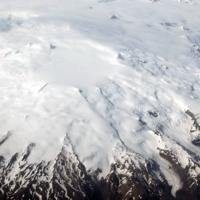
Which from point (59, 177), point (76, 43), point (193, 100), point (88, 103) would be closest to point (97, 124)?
point (88, 103)

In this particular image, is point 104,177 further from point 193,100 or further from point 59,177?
point 193,100

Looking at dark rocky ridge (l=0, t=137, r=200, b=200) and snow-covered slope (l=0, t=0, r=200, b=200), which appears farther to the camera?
snow-covered slope (l=0, t=0, r=200, b=200)

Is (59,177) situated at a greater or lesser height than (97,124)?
lesser

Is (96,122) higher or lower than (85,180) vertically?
higher

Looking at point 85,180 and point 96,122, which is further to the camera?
point 96,122

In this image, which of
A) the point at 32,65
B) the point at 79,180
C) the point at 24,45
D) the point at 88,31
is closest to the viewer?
the point at 79,180

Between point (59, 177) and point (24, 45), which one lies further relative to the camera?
point (24, 45)

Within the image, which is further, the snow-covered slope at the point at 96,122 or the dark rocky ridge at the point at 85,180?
the snow-covered slope at the point at 96,122

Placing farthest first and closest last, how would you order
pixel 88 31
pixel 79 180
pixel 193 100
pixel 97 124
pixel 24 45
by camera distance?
pixel 88 31 → pixel 24 45 → pixel 193 100 → pixel 97 124 → pixel 79 180
